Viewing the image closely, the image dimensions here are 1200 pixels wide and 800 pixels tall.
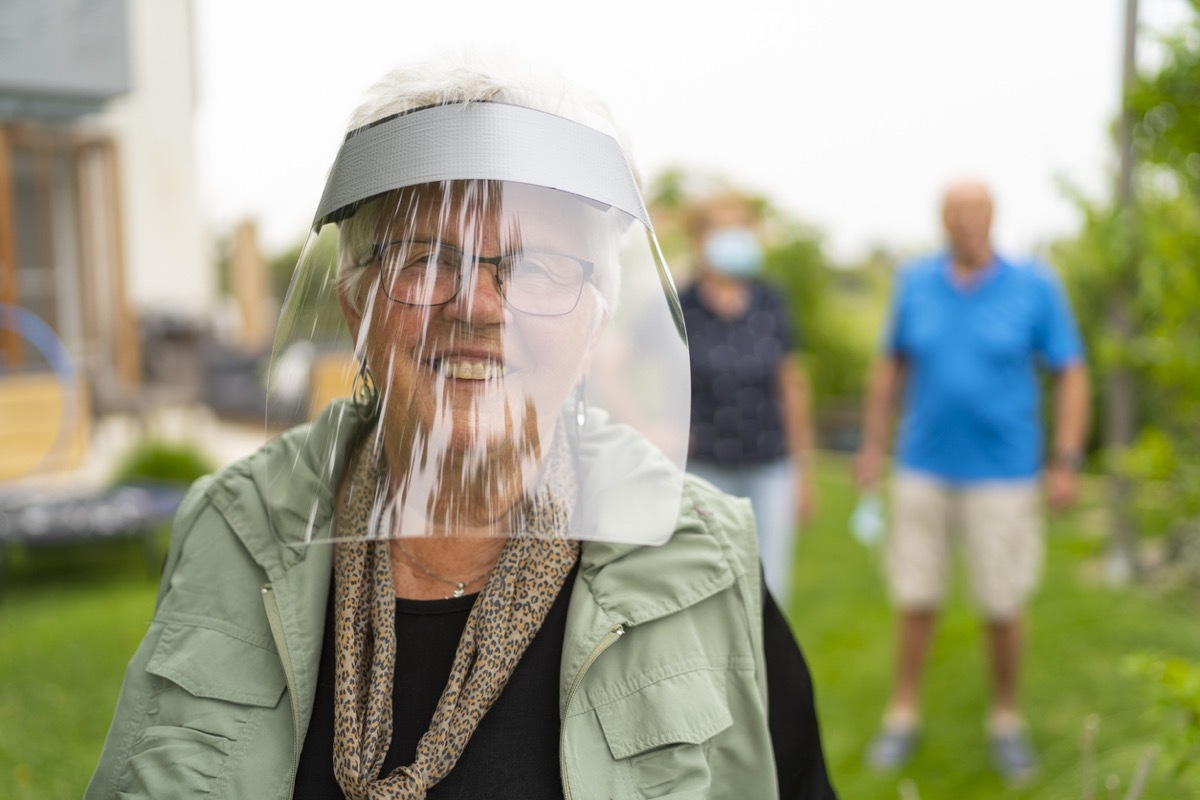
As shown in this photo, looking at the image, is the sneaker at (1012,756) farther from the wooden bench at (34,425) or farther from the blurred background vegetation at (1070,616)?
the wooden bench at (34,425)

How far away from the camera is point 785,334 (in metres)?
4.16

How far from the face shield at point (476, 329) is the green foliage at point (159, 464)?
5.78 metres

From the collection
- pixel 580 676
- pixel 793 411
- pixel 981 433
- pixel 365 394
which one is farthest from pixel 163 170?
pixel 580 676

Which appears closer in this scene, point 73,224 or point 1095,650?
point 1095,650

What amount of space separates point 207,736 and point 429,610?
11.6 inches

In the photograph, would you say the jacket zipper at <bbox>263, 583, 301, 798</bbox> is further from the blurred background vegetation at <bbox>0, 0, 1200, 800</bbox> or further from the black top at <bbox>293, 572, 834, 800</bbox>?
the blurred background vegetation at <bbox>0, 0, 1200, 800</bbox>

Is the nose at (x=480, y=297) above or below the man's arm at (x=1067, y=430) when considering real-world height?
above

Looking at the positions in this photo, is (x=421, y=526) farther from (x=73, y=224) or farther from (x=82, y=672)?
(x=73, y=224)

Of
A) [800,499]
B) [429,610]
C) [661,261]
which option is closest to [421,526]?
[429,610]

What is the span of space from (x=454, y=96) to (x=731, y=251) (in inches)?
114

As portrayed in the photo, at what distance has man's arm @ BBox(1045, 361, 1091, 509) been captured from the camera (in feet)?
12.3

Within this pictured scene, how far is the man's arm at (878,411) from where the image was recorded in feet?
13.3

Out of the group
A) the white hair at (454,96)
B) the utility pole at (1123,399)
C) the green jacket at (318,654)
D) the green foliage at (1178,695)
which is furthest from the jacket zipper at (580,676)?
the utility pole at (1123,399)

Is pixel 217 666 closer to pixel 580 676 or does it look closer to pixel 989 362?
pixel 580 676
